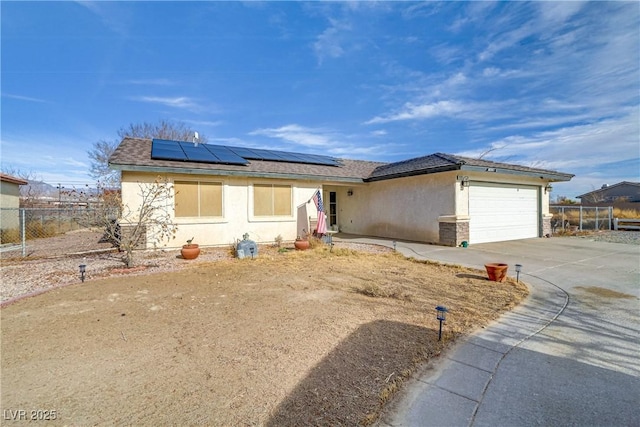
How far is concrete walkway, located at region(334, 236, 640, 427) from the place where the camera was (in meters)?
2.21

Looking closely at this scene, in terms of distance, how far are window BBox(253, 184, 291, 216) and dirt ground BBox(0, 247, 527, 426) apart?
5.94 m

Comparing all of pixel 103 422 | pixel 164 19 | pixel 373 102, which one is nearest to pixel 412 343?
pixel 103 422

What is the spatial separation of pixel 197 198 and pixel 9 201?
11443 millimetres

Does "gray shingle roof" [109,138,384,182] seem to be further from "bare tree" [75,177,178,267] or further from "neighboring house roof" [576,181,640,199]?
"neighboring house roof" [576,181,640,199]

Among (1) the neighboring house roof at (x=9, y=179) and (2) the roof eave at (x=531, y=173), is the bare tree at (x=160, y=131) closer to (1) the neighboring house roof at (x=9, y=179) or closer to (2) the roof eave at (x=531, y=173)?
(1) the neighboring house roof at (x=9, y=179)

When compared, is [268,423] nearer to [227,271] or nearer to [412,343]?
[412,343]

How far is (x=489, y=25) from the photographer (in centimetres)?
1087

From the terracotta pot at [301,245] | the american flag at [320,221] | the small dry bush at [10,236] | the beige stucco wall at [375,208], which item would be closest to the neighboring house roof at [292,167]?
the beige stucco wall at [375,208]

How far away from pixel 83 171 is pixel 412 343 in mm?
32589

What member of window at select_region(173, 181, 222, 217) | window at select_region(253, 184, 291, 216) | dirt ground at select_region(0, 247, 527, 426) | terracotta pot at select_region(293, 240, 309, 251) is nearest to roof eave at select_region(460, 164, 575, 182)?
dirt ground at select_region(0, 247, 527, 426)


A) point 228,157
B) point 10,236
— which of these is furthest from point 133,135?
point 228,157

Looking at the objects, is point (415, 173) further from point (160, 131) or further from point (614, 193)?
point (614, 193)

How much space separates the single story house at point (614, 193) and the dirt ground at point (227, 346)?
47.5 m

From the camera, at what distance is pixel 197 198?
10.9m
